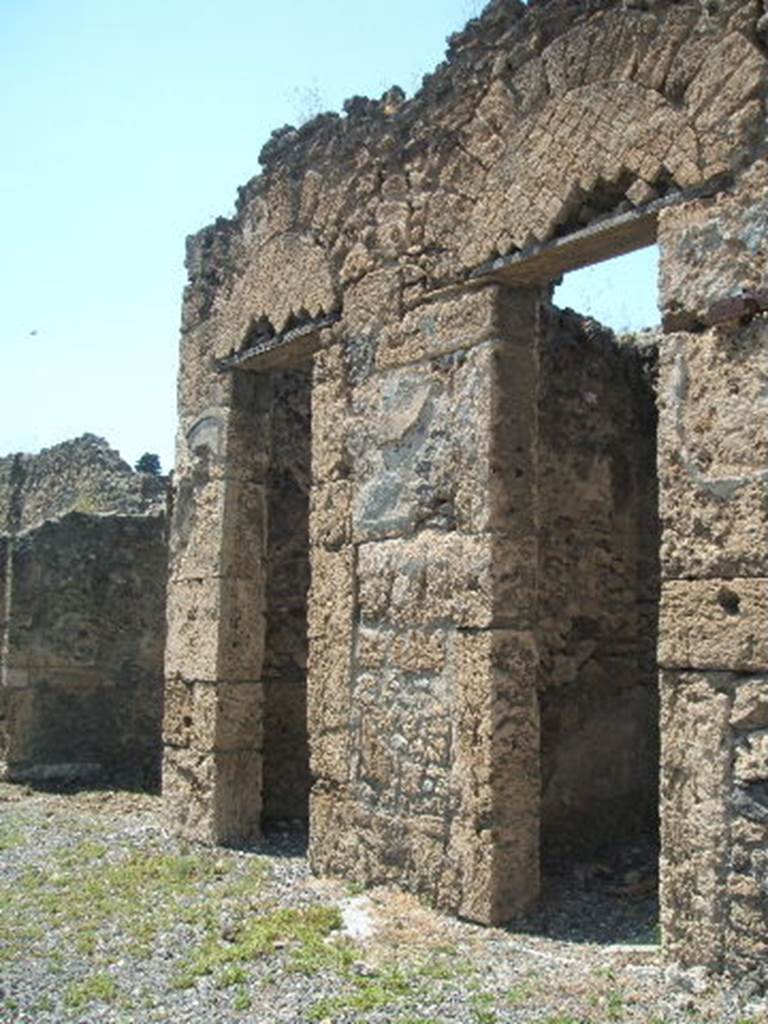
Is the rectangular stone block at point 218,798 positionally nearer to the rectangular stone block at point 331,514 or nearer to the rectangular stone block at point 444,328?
the rectangular stone block at point 331,514

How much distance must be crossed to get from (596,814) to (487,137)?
377 centimetres

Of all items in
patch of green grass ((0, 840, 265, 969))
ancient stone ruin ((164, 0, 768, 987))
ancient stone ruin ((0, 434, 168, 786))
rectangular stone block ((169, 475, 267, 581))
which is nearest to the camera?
ancient stone ruin ((164, 0, 768, 987))

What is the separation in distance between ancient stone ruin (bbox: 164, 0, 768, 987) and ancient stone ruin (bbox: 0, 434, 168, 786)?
285cm

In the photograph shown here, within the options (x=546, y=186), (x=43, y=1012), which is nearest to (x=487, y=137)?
(x=546, y=186)

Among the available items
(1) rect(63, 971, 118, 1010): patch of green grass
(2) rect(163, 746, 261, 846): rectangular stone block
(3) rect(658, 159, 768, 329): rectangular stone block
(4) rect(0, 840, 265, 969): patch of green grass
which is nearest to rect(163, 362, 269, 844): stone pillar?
(2) rect(163, 746, 261, 846): rectangular stone block

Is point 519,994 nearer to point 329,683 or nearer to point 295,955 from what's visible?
point 295,955

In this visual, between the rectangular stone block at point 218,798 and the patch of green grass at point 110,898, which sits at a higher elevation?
the rectangular stone block at point 218,798

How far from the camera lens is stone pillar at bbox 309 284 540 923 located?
4.85m

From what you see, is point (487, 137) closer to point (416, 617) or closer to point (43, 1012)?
point (416, 617)

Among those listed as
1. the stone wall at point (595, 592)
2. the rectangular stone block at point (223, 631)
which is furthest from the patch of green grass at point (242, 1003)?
the rectangular stone block at point (223, 631)

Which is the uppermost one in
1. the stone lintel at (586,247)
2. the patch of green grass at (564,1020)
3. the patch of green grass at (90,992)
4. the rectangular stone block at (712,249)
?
the stone lintel at (586,247)

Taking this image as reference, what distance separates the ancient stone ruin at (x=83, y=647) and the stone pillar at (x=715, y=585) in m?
6.37

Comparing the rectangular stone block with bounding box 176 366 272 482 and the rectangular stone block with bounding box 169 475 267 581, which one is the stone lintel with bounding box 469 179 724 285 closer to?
the rectangular stone block with bounding box 176 366 272 482

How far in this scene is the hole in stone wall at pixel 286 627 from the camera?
23.8 feet
